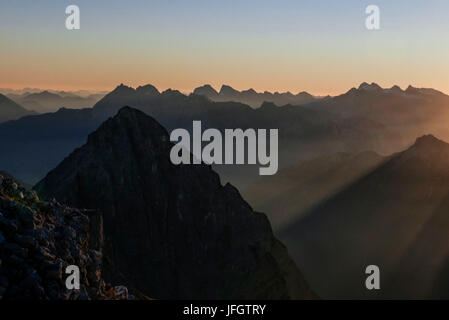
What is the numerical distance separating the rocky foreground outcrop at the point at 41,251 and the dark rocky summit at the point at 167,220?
82.2 metres

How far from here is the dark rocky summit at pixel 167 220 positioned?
128m

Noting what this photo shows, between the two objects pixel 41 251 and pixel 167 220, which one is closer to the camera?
pixel 41 251

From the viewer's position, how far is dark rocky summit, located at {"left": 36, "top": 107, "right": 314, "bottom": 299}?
128 m

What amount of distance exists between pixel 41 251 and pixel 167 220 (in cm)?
11484

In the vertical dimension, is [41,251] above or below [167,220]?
above

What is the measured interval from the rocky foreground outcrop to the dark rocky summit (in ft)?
270

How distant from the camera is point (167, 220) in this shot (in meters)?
146

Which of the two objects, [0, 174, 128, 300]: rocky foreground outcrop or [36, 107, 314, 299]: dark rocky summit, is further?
[36, 107, 314, 299]: dark rocky summit

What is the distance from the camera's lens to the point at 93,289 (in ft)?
117

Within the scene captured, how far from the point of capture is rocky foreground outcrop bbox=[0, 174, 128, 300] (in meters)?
29.1
